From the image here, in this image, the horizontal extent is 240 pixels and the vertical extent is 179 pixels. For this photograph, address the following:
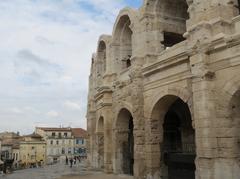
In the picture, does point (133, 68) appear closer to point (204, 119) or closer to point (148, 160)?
point (148, 160)

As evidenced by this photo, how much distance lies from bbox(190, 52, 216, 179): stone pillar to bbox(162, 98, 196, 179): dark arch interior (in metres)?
2.45

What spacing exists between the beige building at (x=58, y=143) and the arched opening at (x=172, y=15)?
139ft

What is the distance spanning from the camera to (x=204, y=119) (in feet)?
30.4

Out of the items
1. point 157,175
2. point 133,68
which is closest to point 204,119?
point 157,175

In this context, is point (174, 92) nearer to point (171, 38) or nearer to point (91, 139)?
point (171, 38)

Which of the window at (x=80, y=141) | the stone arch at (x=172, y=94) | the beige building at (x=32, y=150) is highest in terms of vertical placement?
the stone arch at (x=172, y=94)

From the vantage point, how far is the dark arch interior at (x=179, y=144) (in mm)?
12156

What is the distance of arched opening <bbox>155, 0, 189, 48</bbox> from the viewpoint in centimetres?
1377

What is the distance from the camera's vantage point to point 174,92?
36.3 ft

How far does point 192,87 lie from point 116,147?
7.20 m

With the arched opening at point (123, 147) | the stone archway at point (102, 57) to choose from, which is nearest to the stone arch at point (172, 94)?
the arched opening at point (123, 147)

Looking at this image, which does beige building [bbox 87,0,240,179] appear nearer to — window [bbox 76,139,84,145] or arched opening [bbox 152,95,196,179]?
arched opening [bbox 152,95,196,179]

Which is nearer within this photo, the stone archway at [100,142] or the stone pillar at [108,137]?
the stone pillar at [108,137]

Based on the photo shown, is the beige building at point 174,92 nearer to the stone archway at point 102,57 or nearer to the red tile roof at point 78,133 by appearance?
the stone archway at point 102,57
